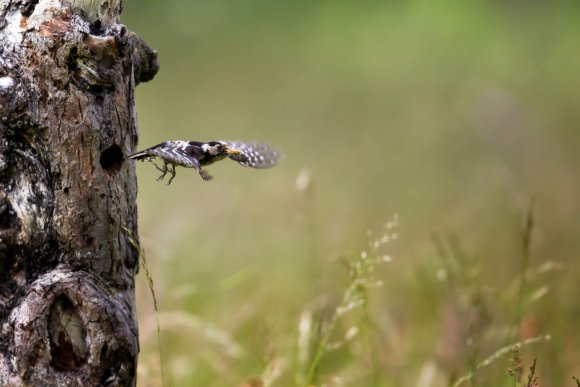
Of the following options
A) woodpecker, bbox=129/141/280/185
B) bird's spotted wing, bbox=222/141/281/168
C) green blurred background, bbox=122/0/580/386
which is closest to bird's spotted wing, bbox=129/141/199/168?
woodpecker, bbox=129/141/280/185

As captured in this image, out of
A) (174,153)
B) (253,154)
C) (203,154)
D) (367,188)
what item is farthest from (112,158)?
(367,188)

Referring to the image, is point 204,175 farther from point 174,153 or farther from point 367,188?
point 367,188

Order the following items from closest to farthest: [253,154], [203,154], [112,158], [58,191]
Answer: [58,191], [112,158], [203,154], [253,154]

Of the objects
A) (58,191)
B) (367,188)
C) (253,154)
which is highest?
(367,188)

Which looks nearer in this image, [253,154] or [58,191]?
[58,191]

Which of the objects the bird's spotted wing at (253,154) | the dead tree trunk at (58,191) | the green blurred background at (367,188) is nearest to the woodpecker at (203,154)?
the bird's spotted wing at (253,154)

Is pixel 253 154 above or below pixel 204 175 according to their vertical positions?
above

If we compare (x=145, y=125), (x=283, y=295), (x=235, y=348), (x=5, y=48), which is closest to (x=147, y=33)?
(x=145, y=125)
